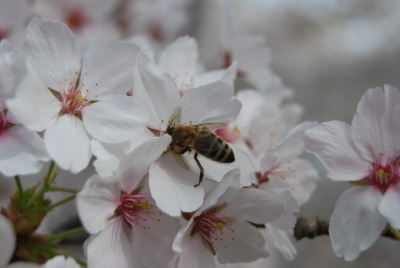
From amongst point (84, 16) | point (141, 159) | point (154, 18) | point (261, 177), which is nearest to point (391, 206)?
point (261, 177)

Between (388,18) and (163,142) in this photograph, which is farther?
(388,18)

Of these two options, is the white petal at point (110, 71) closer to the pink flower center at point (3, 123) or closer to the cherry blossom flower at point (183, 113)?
the cherry blossom flower at point (183, 113)

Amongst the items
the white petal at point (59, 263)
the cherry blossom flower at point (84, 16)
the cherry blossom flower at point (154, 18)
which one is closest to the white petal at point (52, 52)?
the white petal at point (59, 263)

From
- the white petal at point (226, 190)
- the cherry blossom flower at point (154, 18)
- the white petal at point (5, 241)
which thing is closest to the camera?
the white petal at point (5, 241)

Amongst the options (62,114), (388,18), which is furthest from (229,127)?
(388,18)

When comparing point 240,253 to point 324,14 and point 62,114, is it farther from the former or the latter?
point 324,14


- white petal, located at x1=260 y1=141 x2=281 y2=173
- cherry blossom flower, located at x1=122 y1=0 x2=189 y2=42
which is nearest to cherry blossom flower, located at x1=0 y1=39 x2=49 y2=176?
white petal, located at x1=260 y1=141 x2=281 y2=173
